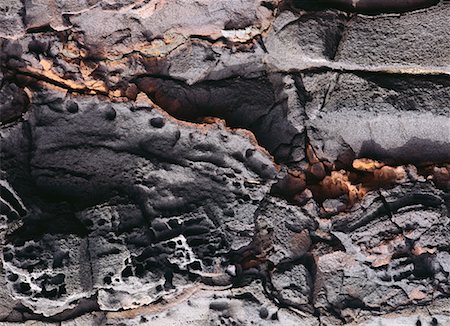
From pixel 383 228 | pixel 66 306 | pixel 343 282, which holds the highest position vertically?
pixel 383 228

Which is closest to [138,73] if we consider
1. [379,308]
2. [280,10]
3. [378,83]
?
[280,10]

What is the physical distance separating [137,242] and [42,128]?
53cm

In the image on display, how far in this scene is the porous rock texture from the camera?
2127 millimetres

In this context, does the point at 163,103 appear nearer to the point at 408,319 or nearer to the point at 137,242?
the point at 137,242

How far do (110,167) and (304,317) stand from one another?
0.83 meters

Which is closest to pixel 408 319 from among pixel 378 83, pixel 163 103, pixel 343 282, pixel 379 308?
pixel 379 308

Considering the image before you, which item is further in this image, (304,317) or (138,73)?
(138,73)

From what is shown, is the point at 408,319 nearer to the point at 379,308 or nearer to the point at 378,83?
the point at 379,308

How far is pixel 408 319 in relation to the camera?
7.06 ft

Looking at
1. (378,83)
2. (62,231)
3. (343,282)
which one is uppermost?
(378,83)

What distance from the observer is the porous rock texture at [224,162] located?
83.7 inches

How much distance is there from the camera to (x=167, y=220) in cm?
216

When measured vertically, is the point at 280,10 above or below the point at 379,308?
above

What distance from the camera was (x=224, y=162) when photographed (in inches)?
87.7
